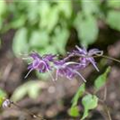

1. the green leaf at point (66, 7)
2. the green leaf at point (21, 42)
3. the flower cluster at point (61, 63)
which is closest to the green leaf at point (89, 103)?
the flower cluster at point (61, 63)

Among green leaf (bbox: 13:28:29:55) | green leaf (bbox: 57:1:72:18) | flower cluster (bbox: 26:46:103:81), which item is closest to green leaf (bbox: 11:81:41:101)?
green leaf (bbox: 13:28:29:55)

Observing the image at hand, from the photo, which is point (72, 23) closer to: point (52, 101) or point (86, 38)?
point (86, 38)

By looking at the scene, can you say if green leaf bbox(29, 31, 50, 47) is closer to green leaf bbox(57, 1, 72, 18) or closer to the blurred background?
the blurred background

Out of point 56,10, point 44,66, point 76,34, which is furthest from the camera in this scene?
point 76,34

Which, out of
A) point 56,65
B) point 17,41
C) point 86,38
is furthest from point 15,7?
point 56,65

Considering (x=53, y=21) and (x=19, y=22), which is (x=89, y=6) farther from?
(x=19, y=22)

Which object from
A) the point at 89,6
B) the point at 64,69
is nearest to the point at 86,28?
the point at 89,6
